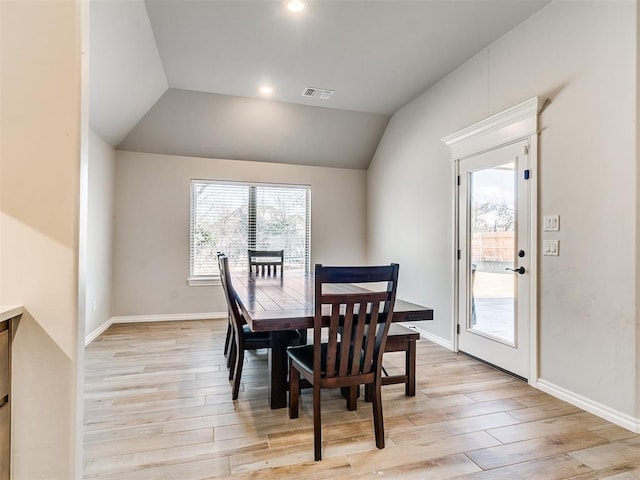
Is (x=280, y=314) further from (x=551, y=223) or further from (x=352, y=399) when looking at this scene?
(x=551, y=223)

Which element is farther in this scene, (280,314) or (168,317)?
(168,317)

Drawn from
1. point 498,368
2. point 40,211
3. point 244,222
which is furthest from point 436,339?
point 40,211

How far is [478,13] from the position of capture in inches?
106

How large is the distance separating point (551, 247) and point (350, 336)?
1.79 metres

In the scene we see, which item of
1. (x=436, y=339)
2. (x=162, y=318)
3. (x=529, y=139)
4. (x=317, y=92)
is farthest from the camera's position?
(x=162, y=318)

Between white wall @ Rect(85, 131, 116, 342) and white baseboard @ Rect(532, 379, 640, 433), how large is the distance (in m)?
4.30

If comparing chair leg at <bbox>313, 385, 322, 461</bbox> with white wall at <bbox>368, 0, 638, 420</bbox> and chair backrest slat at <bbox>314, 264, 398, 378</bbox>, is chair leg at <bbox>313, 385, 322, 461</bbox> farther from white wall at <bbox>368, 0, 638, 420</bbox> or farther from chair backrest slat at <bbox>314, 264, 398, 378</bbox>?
white wall at <bbox>368, 0, 638, 420</bbox>

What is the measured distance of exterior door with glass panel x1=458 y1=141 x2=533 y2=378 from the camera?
2854 mm

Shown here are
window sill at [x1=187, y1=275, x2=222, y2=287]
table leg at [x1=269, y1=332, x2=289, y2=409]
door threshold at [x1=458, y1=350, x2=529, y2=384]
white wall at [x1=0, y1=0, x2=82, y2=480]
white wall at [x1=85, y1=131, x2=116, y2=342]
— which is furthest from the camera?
window sill at [x1=187, y1=275, x2=222, y2=287]

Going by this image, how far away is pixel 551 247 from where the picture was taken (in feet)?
A: 8.59

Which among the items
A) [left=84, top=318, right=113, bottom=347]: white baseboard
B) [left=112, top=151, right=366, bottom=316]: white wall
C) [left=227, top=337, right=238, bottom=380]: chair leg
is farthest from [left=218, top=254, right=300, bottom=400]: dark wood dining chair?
[left=112, top=151, right=366, bottom=316]: white wall

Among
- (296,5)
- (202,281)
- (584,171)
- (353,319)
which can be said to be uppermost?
(296,5)

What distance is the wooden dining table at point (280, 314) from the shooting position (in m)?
1.86

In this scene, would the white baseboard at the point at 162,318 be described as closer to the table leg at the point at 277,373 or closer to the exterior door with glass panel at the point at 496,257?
the table leg at the point at 277,373
